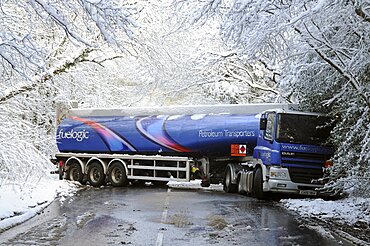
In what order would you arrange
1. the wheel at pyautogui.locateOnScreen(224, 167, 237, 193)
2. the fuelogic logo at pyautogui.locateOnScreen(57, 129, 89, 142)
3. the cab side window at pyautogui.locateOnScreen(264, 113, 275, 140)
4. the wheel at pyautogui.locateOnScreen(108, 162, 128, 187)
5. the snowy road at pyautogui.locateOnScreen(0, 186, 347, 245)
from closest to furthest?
1. the snowy road at pyautogui.locateOnScreen(0, 186, 347, 245)
2. the cab side window at pyautogui.locateOnScreen(264, 113, 275, 140)
3. the wheel at pyautogui.locateOnScreen(224, 167, 237, 193)
4. the wheel at pyautogui.locateOnScreen(108, 162, 128, 187)
5. the fuelogic logo at pyautogui.locateOnScreen(57, 129, 89, 142)

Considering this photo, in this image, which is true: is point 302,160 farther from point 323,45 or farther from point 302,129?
point 323,45

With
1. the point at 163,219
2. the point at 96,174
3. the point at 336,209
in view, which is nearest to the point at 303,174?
the point at 336,209

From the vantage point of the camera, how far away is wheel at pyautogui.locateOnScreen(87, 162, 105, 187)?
26703 millimetres

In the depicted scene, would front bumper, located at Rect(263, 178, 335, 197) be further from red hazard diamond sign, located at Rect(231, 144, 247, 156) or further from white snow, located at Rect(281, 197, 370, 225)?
red hazard diamond sign, located at Rect(231, 144, 247, 156)

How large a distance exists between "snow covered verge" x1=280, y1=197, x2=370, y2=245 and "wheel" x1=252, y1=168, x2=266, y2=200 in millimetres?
758

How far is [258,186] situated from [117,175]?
7975 millimetres

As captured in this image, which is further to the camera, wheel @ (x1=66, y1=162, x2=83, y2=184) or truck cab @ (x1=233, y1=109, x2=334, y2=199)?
wheel @ (x1=66, y1=162, x2=83, y2=184)

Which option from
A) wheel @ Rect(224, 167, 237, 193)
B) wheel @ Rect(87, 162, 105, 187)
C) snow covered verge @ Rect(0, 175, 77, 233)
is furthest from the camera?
wheel @ Rect(87, 162, 105, 187)

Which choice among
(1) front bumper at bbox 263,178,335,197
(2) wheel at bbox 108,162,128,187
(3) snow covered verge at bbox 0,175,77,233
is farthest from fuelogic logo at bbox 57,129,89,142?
(1) front bumper at bbox 263,178,335,197

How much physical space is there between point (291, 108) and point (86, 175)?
1007 cm

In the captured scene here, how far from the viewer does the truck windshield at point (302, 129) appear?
20.0m

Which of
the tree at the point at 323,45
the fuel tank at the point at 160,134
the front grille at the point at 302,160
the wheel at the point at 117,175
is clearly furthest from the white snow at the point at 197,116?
the tree at the point at 323,45

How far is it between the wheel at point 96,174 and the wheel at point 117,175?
0.35 m

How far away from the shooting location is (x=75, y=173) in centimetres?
2781
